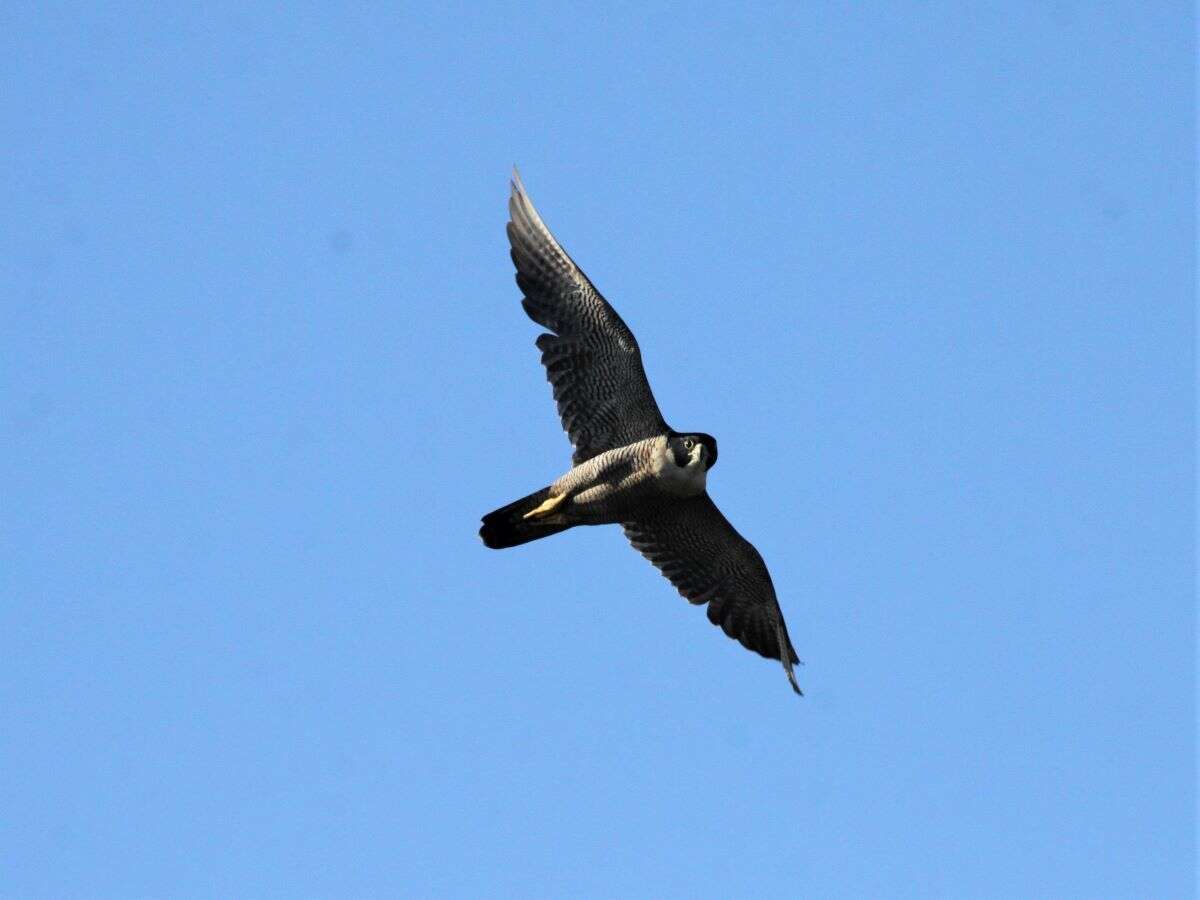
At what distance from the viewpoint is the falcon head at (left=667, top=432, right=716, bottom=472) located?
18750 mm

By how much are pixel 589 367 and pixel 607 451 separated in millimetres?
877

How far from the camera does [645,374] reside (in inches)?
760

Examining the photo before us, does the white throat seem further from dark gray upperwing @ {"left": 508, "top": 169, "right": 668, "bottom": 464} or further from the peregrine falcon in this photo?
dark gray upperwing @ {"left": 508, "top": 169, "right": 668, "bottom": 464}

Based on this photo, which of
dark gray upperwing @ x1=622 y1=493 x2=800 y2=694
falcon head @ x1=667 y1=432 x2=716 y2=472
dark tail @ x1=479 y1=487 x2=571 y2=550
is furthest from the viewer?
dark gray upperwing @ x1=622 y1=493 x2=800 y2=694

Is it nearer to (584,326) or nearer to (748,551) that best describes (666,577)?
(748,551)

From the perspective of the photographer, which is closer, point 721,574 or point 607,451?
point 607,451

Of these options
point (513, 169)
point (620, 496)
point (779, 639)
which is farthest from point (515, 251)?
point (779, 639)

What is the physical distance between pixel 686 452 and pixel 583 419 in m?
1.26

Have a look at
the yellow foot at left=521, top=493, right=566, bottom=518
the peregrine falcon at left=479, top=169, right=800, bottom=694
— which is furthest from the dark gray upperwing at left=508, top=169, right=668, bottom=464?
the yellow foot at left=521, top=493, right=566, bottom=518

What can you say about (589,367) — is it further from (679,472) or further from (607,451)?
(679,472)

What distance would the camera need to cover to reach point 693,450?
1877cm

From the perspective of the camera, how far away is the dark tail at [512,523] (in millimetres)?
19172

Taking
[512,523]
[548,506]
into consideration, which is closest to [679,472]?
[548,506]

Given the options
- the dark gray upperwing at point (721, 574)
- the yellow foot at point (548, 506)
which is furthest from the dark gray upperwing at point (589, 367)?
the dark gray upperwing at point (721, 574)
